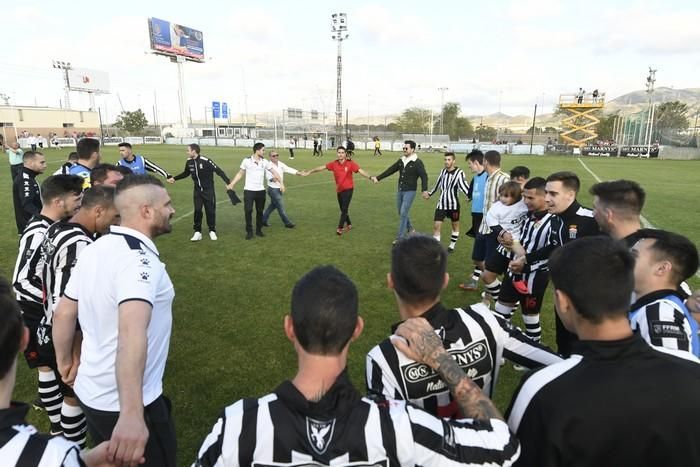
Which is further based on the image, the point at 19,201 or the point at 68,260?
the point at 19,201

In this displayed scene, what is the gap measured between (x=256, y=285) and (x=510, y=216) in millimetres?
4399

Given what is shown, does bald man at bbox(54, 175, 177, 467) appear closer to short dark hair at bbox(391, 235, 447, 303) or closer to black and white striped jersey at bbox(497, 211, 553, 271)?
short dark hair at bbox(391, 235, 447, 303)

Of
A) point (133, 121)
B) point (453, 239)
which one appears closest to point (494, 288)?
point (453, 239)

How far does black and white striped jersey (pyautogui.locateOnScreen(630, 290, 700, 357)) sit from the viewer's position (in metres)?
2.22

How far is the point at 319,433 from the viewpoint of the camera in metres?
1.41

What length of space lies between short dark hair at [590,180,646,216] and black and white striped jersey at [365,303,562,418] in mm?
2004

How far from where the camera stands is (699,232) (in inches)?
412

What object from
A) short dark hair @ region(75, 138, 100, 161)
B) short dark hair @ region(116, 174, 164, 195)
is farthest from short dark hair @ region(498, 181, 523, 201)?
short dark hair @ region(75, 138, 100, 161)

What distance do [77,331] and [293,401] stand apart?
2.31m

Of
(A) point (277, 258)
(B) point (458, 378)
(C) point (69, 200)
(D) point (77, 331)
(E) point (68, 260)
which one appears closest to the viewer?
(B) point (458, 378)

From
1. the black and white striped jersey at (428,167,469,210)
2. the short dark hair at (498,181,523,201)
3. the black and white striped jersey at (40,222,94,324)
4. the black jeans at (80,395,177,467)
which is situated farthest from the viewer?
the black and white striped jersey at (428,167,469,210)

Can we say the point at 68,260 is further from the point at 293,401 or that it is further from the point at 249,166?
the point at 249,166

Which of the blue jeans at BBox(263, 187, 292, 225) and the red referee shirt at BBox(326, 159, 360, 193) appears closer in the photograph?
the red referee shirt at BBox(326, 159, 360, 193)

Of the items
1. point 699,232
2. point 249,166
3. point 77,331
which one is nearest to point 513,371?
point 77,331
